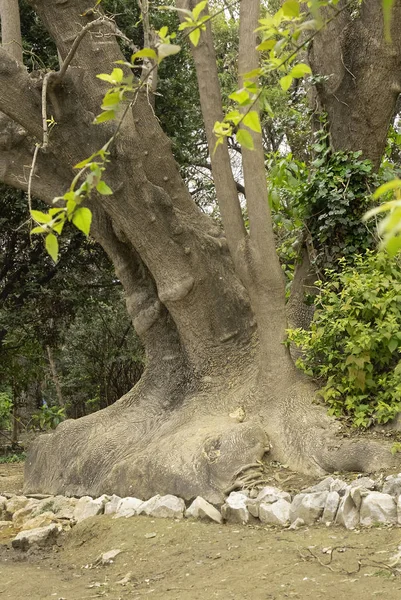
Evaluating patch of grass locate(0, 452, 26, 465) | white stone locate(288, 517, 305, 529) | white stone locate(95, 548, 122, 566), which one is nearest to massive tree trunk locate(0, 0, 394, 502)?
white stone locate(288, 517, 305, 529)

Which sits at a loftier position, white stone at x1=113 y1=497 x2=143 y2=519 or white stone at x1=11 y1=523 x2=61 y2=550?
white stone at x1=113 y1=497 x2=143 y2=519

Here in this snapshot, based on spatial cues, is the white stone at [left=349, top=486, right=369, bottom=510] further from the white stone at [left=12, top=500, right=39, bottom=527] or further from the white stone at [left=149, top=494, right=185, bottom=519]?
the white stone at [left=12, top=500, right=39, bottom=527]

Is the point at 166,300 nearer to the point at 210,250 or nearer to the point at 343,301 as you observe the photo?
the point at 210,250

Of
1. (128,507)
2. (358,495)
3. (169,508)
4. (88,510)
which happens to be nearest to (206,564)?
(358,495)

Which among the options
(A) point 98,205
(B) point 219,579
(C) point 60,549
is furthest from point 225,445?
(A) point 98,205

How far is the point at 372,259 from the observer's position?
20.4 feet

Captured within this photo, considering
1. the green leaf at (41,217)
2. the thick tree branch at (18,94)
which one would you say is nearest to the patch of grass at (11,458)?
→ the thick tree branch at (18,94)

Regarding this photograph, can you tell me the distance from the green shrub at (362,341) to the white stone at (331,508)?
1048 mm

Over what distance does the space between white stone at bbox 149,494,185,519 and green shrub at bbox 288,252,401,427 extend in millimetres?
1523

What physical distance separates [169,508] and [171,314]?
A: 7.28ft

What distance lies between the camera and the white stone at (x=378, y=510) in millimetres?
4680

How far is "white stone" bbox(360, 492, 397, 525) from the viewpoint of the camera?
468 centimetres

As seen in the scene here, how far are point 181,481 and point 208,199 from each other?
9.50 metres

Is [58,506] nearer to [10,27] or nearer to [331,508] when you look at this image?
[331,508]
